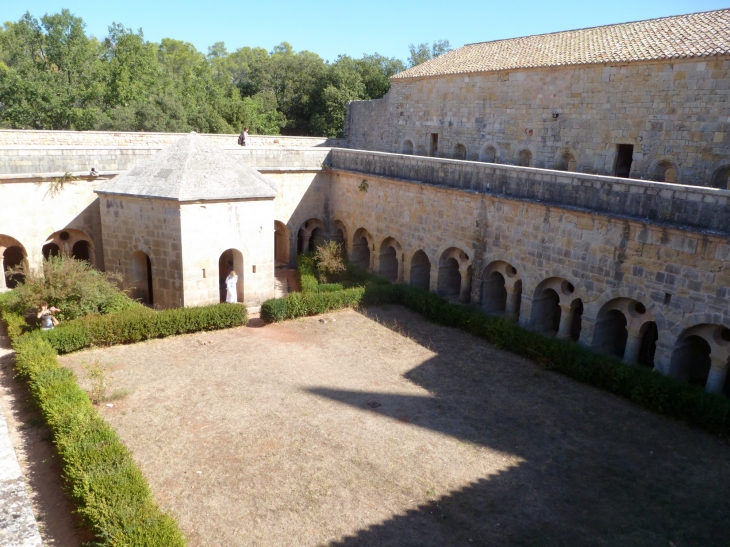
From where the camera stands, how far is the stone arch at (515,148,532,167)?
67.1 ft

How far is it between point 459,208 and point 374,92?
2468 cm

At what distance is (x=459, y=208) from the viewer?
53.9 feet

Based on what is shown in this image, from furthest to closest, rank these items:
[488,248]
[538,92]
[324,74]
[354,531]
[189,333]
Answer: [324,74]
[538,92]
[488,248]
[189,333]
[354,531]

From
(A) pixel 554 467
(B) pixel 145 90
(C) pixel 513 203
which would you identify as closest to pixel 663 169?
(C) pixel 513 203

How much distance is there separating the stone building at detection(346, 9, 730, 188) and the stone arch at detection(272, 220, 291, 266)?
7.41 m

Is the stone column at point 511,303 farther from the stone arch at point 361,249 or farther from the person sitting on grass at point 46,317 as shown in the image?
the person sitting on grass at point 46,317

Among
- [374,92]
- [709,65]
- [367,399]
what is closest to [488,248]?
[367,399]

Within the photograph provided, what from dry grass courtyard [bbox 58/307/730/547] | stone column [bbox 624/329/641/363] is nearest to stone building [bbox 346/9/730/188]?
stone column [bbox 624/329/641/363]

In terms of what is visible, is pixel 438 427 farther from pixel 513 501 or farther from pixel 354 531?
pixel 354 531

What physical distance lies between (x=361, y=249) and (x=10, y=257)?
37.7ft

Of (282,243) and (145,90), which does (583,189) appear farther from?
(145,90)

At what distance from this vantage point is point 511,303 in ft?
50.6

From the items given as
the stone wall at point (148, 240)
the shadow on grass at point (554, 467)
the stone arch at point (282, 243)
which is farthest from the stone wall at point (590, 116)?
the stone wall at point (148, 240)

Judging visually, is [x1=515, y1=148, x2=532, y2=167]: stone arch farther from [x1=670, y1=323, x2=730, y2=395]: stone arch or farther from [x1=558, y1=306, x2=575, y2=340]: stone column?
[x1=670, y1=323, x2=730, y2=395]: stone arch
